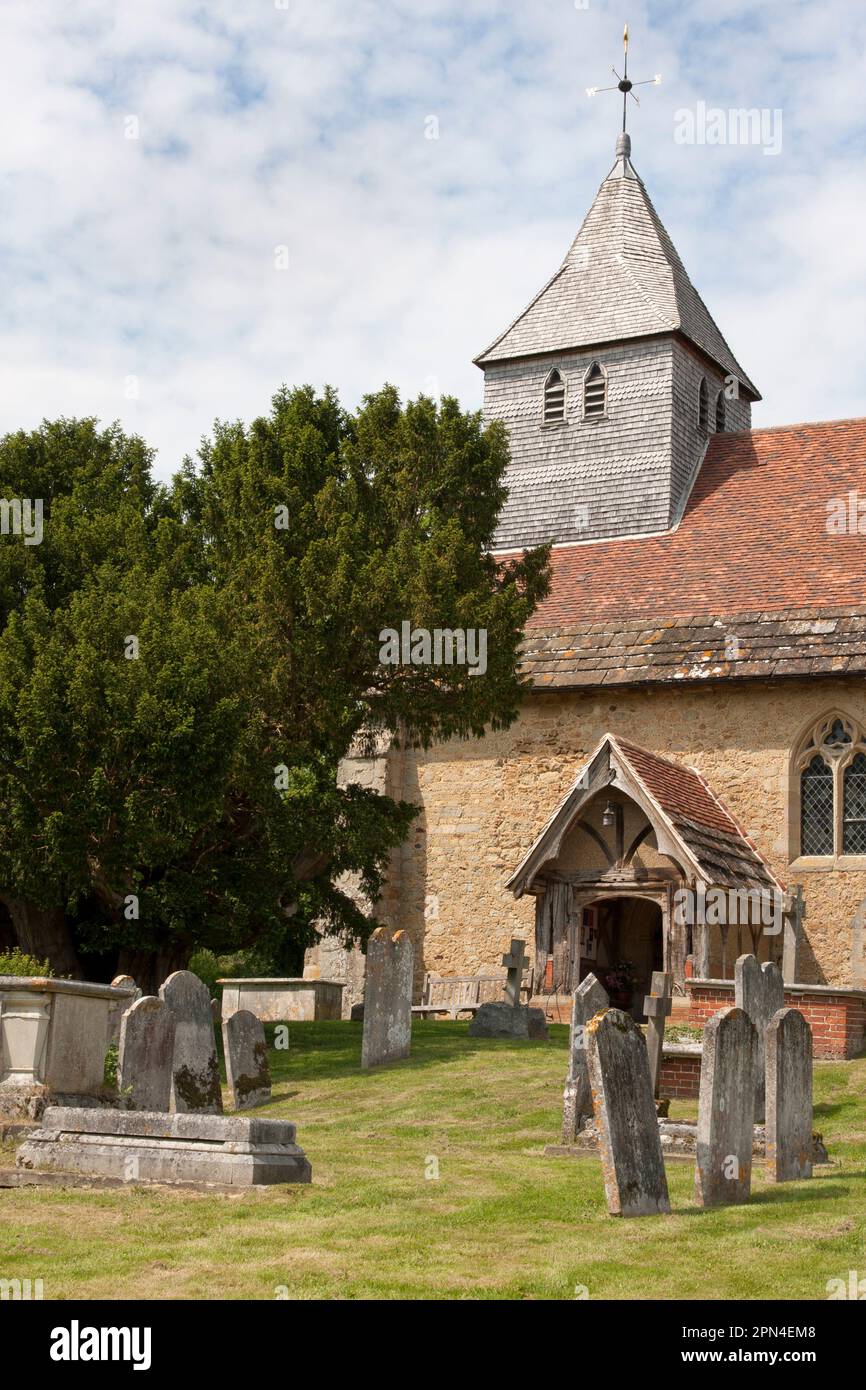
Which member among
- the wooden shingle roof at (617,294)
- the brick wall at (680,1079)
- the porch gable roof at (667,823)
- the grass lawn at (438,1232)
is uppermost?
the wooden shingle roof at (617,294)

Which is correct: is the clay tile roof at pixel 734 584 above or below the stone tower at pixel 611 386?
below

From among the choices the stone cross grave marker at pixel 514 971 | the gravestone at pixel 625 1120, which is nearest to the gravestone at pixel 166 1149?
the gravestone at pixel 625 1120

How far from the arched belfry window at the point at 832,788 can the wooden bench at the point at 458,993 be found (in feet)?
15.7

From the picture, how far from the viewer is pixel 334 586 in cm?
1869

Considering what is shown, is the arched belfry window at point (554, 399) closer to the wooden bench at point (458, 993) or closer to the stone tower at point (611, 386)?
the stone tower at point (611, 386)

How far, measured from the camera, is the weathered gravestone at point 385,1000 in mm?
16703

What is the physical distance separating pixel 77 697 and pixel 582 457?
13376 mm

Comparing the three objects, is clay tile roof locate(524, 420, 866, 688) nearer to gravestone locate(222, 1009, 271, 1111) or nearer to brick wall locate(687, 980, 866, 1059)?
brick wall locate(687, 980, 866, 1059)

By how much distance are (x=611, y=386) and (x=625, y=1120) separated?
20758mm

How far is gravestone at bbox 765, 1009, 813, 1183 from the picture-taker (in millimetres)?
10859

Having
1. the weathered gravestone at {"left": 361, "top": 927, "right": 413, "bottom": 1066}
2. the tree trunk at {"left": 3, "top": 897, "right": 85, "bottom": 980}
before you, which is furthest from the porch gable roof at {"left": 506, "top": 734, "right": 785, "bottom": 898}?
the tree trunk at {"left": 3, "top": 897, "right": 85, "bottom": 980}

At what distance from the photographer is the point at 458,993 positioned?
76.7 feet

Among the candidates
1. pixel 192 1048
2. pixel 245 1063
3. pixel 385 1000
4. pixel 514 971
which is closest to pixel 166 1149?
pixel 192 1048
